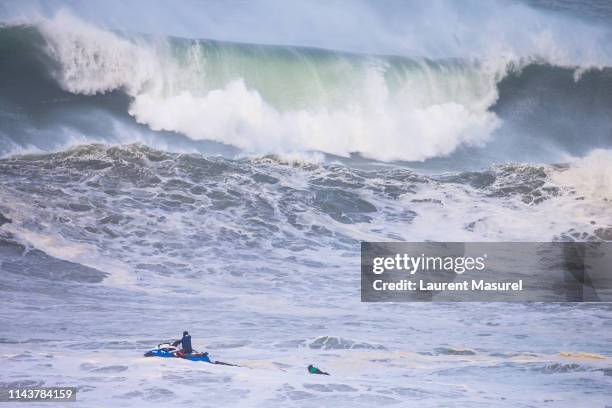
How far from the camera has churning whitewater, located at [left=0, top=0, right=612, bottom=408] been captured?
Result: 525 centimetres

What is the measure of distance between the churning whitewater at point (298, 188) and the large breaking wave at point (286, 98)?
14 mm

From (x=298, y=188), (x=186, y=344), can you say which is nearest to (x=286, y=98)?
(x=298, y=188)

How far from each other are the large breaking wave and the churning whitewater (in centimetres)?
1

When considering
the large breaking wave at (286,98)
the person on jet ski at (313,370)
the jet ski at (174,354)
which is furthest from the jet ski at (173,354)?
the large breaking wave at (286,98)

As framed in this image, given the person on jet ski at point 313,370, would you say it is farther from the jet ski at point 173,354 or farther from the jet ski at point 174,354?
the jet ski at point 173,354

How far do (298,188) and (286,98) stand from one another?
0.63 meters

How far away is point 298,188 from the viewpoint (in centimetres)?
581

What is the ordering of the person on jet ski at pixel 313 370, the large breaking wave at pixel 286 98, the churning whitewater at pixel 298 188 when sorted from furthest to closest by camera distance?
the large breaking wave at pixel 286 98 → the churning whitewater at pixel 298 188 → the person on jet ski at pixel 313 370

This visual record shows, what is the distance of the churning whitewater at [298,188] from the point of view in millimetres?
5254

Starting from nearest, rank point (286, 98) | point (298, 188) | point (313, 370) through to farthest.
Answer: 1. point (313, 370)
2. point (298, 188)
3. point (286, 98)

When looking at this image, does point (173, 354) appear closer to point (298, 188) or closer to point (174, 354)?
point (174, 354)

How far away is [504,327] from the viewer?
550cm

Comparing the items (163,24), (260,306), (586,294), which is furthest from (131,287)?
(586,294)

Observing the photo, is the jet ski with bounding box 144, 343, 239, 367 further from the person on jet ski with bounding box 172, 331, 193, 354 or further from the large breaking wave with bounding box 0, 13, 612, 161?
the large breaking wave with bounding box 0, 13, 612, 161
